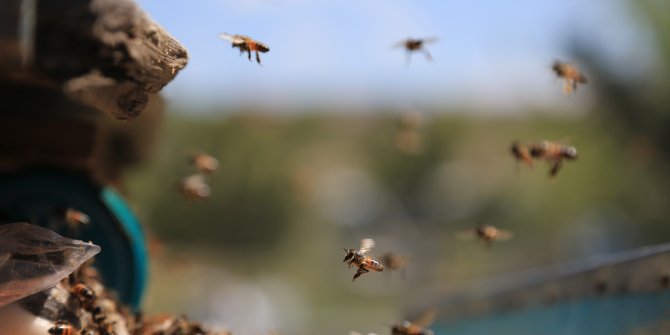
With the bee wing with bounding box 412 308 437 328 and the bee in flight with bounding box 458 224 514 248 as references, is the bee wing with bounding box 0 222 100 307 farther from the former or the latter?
the bee in flight with bounding box 458 224 514 248

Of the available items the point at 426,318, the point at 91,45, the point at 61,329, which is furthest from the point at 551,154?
the point at 91,45

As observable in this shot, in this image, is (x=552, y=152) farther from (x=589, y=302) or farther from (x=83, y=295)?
(x=83, y=295)

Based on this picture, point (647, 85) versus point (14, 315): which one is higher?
point (647, 85)

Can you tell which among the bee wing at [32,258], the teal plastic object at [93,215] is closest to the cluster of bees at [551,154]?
the teal plastic object at [93,215]

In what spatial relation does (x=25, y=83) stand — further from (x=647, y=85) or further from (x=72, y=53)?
(x=647, y=85)

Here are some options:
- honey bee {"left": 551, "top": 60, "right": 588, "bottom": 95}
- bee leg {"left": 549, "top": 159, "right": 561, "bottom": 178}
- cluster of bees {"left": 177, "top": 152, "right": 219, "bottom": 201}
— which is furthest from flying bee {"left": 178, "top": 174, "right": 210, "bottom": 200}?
honey bee {"left": 551, "top": 60, "right": 588, "bottom": 95}

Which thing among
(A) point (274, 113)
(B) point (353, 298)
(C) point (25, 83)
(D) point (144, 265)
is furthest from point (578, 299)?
(A) point (274, 113)

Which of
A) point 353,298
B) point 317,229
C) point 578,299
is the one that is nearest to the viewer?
point 578,299
